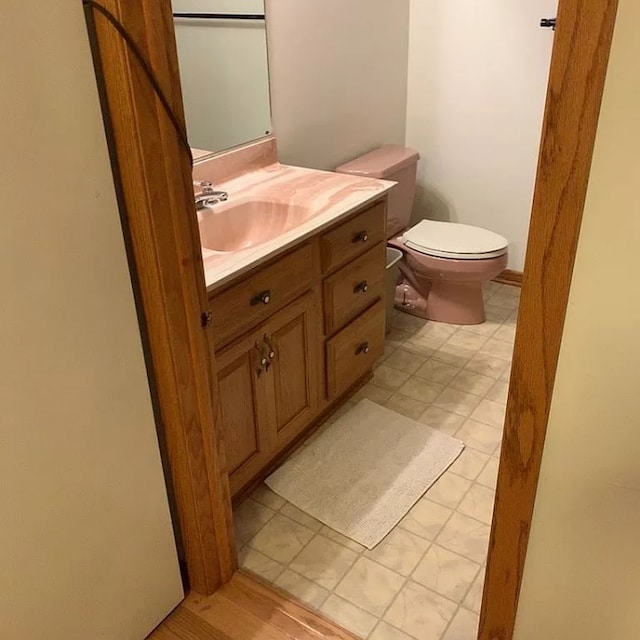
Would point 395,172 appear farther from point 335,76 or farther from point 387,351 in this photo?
point 387,351

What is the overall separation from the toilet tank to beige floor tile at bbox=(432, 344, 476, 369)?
589 millimetres

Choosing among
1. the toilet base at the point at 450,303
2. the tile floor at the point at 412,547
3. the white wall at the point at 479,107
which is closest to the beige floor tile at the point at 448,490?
the tile floor at the point at 412,547

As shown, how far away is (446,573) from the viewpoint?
1824 mm

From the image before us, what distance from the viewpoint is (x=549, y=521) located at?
1.13 meters

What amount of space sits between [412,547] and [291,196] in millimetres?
1131

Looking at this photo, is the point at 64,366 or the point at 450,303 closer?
the point at 64,366

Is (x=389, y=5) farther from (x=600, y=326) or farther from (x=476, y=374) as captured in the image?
(x=600, y=326)

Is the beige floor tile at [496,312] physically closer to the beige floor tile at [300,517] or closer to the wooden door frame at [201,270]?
the beige floor tile at [300,517]

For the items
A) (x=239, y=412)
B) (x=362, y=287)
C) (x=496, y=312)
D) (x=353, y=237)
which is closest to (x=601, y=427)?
(x=239, y=412)

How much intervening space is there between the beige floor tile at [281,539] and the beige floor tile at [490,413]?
81cm

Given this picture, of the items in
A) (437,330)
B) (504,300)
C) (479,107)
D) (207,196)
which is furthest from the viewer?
(504,300)

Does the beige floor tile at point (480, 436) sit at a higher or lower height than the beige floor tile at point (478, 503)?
higher

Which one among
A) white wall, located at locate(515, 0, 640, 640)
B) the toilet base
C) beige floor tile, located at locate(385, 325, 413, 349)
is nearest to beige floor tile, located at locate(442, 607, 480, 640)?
white wall, located at locate(515, 0, 640, 640)

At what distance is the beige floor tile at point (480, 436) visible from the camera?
229 cm
